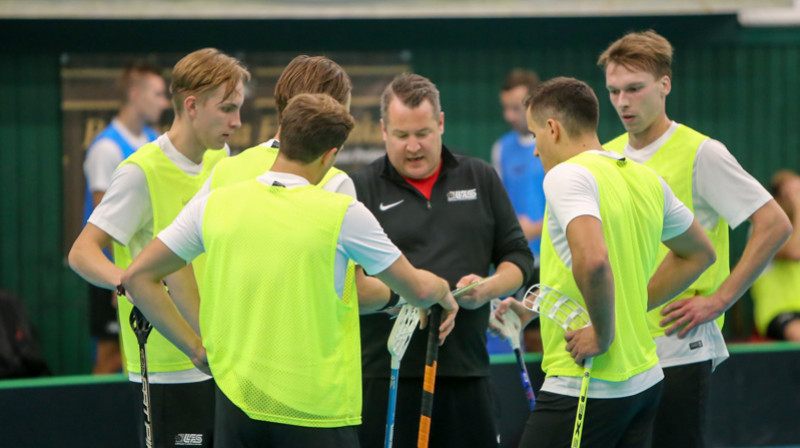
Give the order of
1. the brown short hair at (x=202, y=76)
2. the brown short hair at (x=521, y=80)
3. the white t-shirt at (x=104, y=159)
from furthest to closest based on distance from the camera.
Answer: the brown short hair at (x=521, y=80) < the white t-shirt at (x=104, y=159) < the brown short hair at (x=202, y=76)

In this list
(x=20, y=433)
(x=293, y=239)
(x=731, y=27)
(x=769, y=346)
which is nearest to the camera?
(x=293, y=239)

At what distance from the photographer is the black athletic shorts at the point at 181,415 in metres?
3.12

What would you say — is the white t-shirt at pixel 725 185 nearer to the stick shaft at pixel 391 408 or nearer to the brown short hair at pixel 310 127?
the stick shaft at pixel 391 408

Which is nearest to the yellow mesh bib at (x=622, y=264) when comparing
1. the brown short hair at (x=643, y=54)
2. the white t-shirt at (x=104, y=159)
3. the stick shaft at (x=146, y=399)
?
the brown short hair at (x=643, y=54)

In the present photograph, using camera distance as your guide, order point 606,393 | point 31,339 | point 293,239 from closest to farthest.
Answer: point 293,239 → point 606,393 → point 31,339

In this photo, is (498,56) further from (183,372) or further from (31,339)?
(183,372)

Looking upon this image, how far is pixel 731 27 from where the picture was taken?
6844 millimetres

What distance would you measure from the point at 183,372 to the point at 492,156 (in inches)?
166

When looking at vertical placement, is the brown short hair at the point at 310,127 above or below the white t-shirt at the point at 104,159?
below

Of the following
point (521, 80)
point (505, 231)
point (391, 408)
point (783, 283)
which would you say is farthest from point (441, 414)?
point (783, 283)

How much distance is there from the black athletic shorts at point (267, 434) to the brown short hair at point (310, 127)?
2.26 feet

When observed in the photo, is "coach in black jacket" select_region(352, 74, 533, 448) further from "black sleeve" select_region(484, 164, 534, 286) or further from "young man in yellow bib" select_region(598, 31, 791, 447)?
"young man in yellow bib" select_region(598, 31, 791, 447)

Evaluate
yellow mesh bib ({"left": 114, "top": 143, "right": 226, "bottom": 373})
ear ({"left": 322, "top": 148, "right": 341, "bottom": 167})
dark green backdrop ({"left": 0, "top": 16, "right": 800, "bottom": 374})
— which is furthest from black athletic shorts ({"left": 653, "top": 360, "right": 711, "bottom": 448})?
dark green backdrop ({"left": 0, "top": 16, "right": 800, "bottom": 374})

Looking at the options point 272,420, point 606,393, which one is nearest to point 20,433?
point 272,420
